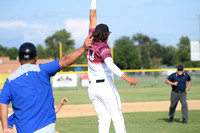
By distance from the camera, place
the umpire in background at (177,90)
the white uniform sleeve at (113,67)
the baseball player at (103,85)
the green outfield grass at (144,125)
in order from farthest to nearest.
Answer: the umpire in background at (177,90) < the green outfield grass at (144,125) < the baseball player at (103,85) < the white uniform sleeve at (113,67)

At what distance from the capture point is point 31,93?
3645mm

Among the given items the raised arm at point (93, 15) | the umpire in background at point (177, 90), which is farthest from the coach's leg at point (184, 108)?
the raised arm at point (93, 15)

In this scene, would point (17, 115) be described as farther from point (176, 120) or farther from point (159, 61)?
point (159, 61)

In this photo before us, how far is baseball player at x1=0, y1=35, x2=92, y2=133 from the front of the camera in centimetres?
364

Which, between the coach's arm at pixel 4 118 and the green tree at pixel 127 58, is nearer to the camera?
the coach's arm at pixel 4 118

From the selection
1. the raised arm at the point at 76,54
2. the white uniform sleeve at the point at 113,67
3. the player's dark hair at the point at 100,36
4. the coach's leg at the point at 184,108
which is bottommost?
the coach's leg at the point at 184,108

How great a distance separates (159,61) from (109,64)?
105502 mm

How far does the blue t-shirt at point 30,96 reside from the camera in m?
3.65

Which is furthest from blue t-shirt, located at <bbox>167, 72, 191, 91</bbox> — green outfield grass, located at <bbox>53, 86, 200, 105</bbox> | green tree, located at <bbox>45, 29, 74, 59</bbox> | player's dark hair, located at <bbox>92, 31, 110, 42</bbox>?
green tree, located at <bbox>45, 29, 74, 59</bbox>

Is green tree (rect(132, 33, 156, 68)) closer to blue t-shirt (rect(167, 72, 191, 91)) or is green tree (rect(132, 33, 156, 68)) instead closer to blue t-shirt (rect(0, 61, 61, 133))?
blue t-shirt (rect(167, 72, 191, 91))

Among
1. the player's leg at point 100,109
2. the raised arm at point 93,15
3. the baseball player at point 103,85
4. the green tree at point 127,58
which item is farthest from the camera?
the green tree at point 127,58

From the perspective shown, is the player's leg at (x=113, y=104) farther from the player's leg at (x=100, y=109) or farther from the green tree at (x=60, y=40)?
the green tree at (x=60, y=40)


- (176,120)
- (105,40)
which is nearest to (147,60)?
(176,120)

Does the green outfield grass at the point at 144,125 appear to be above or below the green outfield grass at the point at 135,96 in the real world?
above
